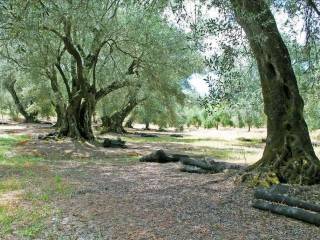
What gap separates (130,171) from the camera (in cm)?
1355

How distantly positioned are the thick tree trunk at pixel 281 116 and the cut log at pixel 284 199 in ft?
5.09

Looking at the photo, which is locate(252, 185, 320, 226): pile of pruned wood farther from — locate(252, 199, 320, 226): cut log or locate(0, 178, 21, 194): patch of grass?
locate(0, 178, 21, 194): patch of grass

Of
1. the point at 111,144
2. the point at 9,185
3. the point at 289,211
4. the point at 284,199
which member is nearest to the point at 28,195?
the point at 9,185

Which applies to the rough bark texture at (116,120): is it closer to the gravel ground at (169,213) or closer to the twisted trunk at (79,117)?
the twisted trunk at (79,117)

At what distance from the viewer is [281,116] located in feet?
34.8

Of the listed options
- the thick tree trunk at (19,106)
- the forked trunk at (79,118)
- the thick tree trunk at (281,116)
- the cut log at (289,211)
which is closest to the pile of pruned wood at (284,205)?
the cut log at (289,211)

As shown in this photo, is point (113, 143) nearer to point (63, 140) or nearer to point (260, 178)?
point (63, 140)

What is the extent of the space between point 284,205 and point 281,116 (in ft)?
10.2

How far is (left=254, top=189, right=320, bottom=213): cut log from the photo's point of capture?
7639mm

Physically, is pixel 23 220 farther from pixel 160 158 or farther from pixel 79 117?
pixel 79 117

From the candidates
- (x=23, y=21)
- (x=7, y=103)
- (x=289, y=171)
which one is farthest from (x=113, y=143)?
(x=7, y=103)

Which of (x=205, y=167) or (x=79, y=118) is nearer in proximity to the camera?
(x=205, y=167)

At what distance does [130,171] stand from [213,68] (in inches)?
187

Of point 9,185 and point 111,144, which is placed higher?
point 111,144
